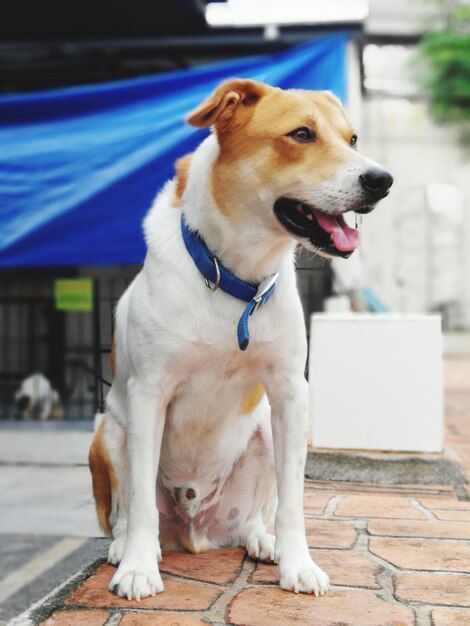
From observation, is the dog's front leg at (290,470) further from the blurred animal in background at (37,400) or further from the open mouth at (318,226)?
the blurred animal in background at (37,400)

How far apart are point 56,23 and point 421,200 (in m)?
14.8

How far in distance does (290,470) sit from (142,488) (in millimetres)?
446

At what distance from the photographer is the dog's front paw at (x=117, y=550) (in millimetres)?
2533

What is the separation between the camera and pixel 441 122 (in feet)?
65.9

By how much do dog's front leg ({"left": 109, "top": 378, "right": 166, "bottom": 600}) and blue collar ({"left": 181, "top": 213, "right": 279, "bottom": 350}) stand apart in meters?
0.33

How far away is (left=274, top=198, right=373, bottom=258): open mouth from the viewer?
7.10ft

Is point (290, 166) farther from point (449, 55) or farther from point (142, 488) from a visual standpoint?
point (449, 55)

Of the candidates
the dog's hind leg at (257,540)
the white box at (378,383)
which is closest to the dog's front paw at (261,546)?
the dog's hind leg at (257,540)

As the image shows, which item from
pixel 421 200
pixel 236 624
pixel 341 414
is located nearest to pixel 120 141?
pixel 341 414

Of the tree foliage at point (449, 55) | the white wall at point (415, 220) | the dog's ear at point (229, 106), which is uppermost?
the tree foliage at point (449, 55)

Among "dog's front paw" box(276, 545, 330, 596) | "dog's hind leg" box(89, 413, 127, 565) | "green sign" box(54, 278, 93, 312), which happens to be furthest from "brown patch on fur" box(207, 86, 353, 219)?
"green sign" box(54, 278, 93, 312)

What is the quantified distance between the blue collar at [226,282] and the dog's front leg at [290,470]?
23cm

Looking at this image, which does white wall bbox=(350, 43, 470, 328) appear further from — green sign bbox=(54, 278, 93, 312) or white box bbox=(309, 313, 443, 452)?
white box bbox=(309, 313, 443, 452)

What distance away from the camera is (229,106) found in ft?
7.39
